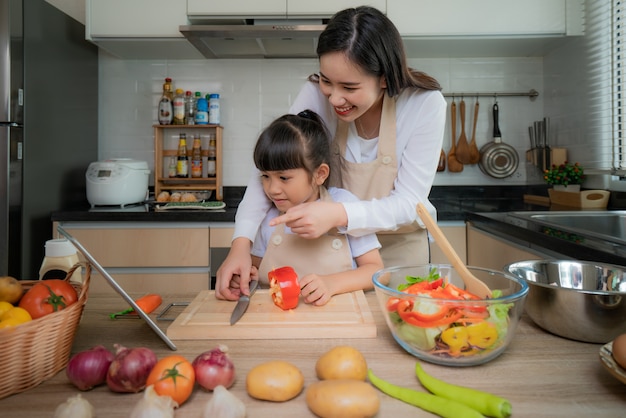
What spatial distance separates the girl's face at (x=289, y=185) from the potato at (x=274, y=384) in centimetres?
68

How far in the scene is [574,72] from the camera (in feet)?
8.20

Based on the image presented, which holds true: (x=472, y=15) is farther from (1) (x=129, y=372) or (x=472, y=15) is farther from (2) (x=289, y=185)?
(1) (x=129, y=372)

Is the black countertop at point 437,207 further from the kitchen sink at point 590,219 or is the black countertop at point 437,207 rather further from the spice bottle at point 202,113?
the spice bottle at point 202,113

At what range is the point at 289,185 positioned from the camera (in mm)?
1224

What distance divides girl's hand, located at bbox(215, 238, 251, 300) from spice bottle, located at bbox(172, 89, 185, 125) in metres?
1.69

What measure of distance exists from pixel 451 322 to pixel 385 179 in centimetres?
76

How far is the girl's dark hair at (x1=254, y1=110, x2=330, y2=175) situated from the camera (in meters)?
1.20

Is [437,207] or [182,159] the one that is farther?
[182,159]

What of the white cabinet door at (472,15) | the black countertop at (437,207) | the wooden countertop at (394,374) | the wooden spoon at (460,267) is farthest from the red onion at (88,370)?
the white cabinet door at (472,15)

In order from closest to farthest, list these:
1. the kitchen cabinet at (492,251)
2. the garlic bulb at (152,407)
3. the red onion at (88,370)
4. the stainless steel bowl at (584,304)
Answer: the garlic bulb at (152,407) < the red onion at (88,370) < the stainless steel bowl at (584,304) < the kitchen cabinet at (492,251)

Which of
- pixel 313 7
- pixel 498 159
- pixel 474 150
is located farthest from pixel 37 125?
Answer: pixel 498 159

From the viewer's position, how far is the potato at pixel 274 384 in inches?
22.4

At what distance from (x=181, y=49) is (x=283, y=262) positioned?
181 cm

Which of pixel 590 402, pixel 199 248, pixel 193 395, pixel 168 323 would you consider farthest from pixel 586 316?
pixel 199 248
